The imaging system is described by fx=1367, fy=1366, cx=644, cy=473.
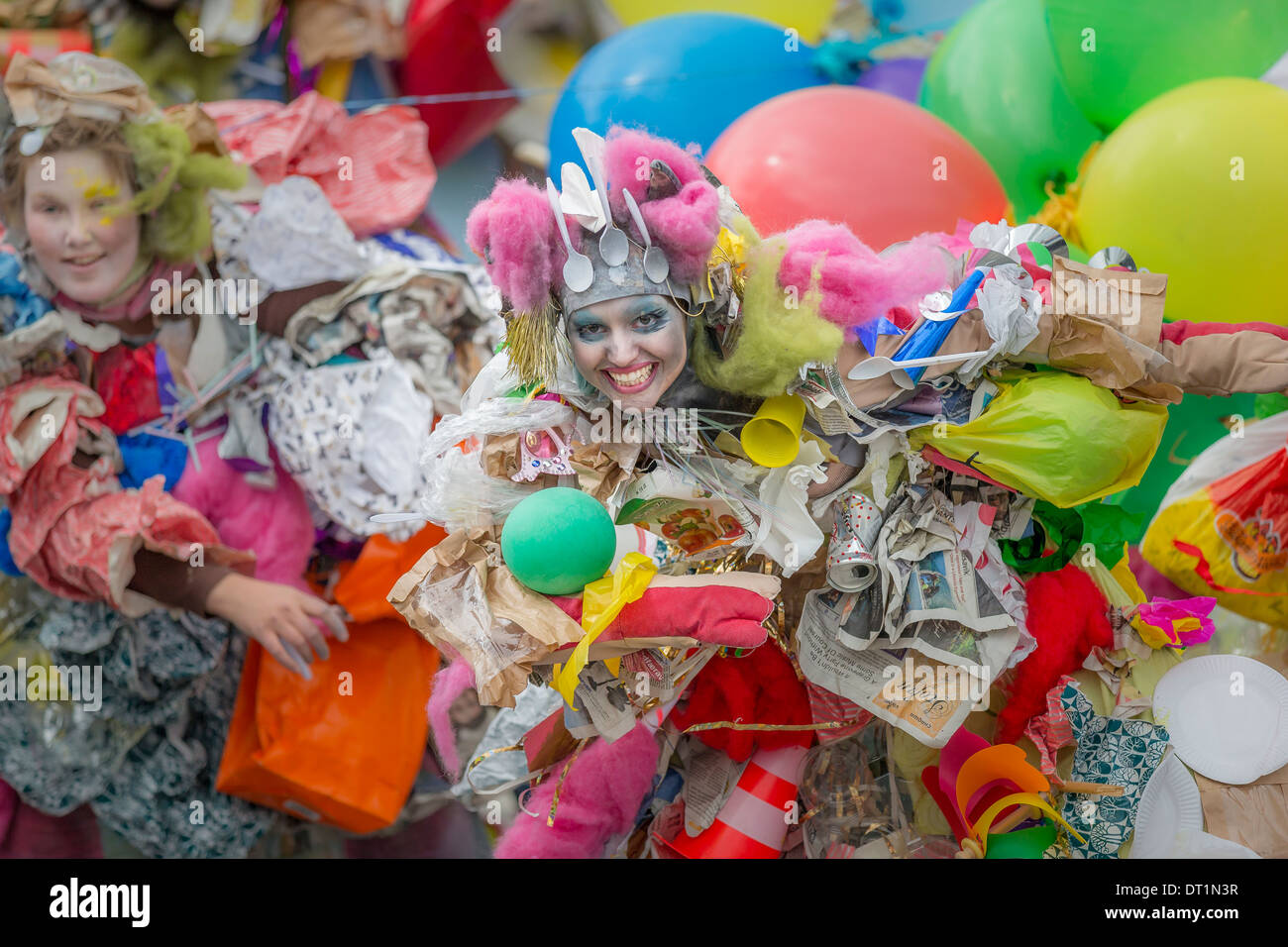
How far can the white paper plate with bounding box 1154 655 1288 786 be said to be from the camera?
2.00m

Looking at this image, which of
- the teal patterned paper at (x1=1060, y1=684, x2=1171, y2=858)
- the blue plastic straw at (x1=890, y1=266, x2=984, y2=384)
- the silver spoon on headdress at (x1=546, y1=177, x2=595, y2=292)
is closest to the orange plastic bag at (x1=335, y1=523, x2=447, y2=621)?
the silver spoon on headdress at (x1=546, y1=177, x2=595, y2=292)

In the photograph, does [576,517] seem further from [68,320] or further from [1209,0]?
[1209,0]

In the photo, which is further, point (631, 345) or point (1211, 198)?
point (1211, 198)

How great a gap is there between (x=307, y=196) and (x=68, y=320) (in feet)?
1.63

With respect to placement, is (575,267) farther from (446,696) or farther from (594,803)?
(594,803)

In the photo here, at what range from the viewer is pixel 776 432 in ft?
6.10

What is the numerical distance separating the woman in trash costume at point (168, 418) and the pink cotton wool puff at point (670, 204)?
889 mm

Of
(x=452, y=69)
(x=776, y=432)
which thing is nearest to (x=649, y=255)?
(x=776, y=432)

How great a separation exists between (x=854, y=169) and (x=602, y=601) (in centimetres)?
94

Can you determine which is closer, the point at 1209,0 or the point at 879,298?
the point at 879,298

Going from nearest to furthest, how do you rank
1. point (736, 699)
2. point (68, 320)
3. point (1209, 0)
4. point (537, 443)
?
point (537, 443)
point (736, 699)
point (1209, 0)
point (68, 320)
